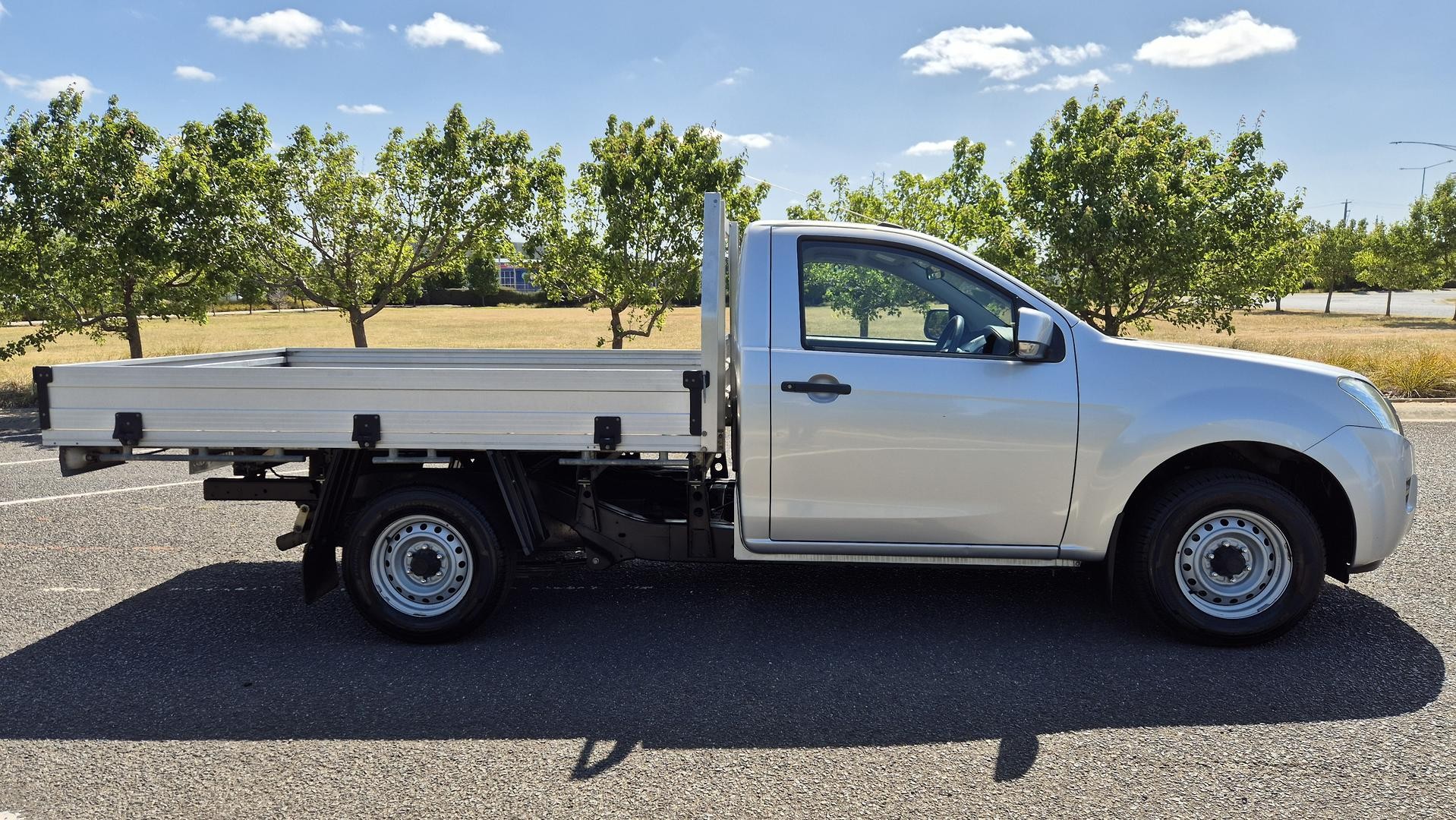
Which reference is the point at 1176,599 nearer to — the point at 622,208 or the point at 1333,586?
the point at 1333,586

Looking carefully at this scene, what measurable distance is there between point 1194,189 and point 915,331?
10.1 meters

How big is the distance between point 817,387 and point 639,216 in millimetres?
11066

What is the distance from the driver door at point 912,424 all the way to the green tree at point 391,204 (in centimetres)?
1100

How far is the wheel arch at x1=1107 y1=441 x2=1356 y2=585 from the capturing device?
176 inches

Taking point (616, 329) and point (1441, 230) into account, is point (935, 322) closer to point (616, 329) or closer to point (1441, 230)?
point (616, 329)

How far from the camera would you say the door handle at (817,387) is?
4316 millimetres

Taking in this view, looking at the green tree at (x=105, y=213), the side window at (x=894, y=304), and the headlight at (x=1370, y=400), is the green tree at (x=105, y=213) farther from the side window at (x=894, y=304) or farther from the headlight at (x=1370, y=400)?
the headlight at (x=1370, y=400)

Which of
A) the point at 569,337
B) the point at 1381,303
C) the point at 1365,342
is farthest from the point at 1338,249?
the point at 569,337

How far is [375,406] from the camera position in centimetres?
434

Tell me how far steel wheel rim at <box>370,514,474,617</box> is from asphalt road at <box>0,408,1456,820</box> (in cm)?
22

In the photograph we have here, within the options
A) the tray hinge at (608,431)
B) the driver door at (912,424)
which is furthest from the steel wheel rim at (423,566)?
the driver door at (912,424)

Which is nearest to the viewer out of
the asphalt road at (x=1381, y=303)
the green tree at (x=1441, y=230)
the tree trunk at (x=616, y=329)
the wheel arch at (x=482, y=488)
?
the wheel arch at (x=482, y=488)

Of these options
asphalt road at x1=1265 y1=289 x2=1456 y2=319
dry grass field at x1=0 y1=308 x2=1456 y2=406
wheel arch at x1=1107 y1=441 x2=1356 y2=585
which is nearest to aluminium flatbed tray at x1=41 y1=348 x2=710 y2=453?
dry grass field at x1=0 y1=308 x2=1456 y2=406

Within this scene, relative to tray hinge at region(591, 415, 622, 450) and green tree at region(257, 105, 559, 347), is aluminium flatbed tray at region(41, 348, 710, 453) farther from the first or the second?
green tree at region(257, 105, 559, 347)
